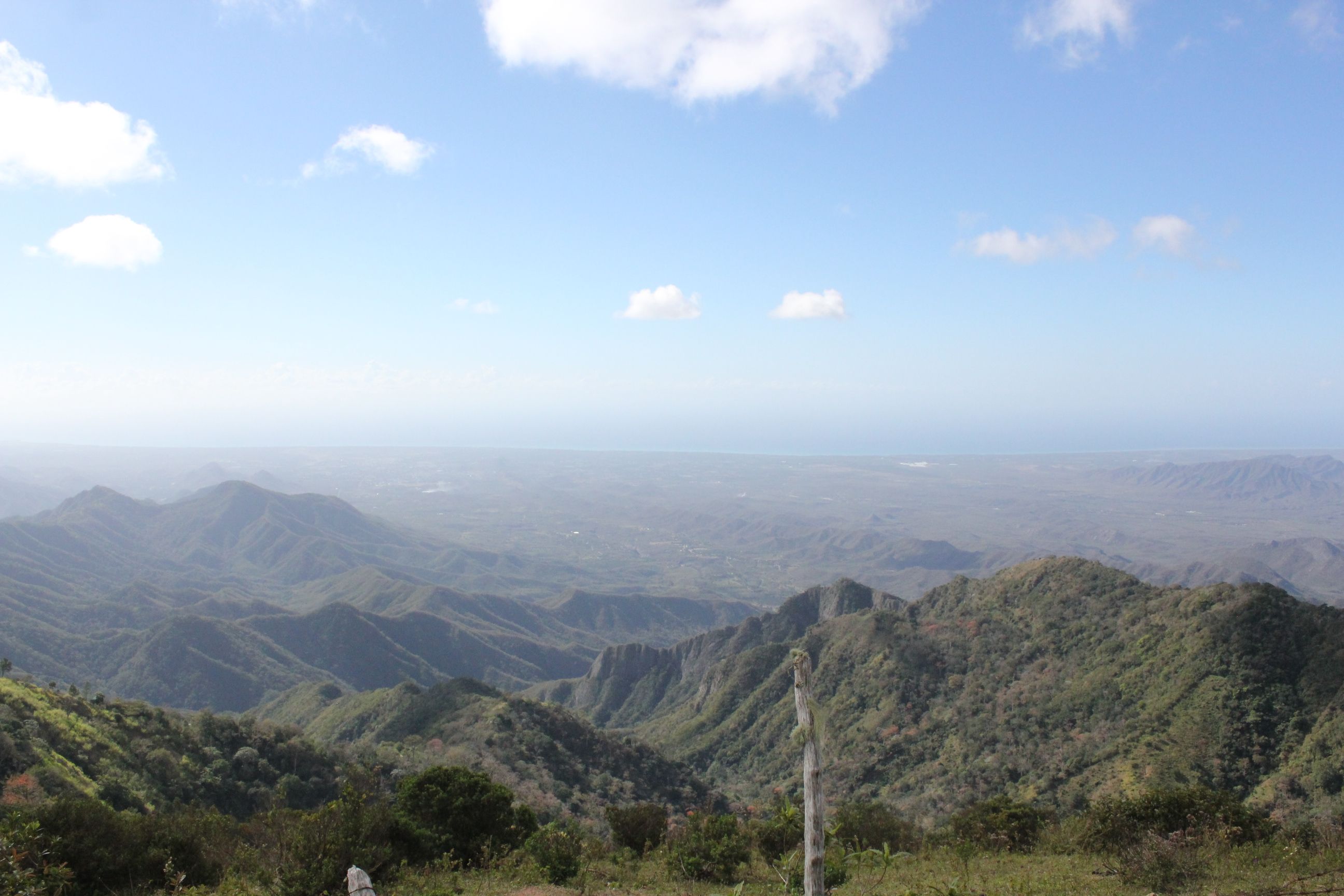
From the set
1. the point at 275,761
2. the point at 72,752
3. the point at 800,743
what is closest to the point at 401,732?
the point at 275,761

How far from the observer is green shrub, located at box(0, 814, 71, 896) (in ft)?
33.9

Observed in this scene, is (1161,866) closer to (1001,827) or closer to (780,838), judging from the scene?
(780,838)

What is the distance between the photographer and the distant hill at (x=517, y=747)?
49375 millimetres

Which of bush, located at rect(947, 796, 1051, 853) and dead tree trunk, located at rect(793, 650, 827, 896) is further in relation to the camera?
bush, located at rect(947, 796, 1051, 853)

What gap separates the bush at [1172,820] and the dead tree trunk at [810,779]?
16.0m

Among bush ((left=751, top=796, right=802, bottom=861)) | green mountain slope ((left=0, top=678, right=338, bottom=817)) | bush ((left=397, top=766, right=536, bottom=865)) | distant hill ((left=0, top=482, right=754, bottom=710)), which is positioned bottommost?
distant hill ((left=0, top=482, right=754, bottom=710))

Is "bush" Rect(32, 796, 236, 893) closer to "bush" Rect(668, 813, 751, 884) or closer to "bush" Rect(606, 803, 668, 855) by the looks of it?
"bush" Rect(668, 813, 751, 884)

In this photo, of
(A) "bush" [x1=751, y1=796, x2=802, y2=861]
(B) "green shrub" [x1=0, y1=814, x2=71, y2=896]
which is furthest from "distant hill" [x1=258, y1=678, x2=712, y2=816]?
(B) "green shrub" [x1=0, y1=814, x2=71, y2=896]

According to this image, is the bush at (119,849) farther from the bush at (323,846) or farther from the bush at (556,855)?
the bush at (556,855)

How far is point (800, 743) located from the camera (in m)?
7.81

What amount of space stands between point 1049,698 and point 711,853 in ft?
150

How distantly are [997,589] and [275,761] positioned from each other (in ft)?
217

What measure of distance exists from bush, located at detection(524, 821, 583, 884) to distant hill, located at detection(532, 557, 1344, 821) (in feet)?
105

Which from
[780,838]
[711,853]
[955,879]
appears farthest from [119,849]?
[955,879]
